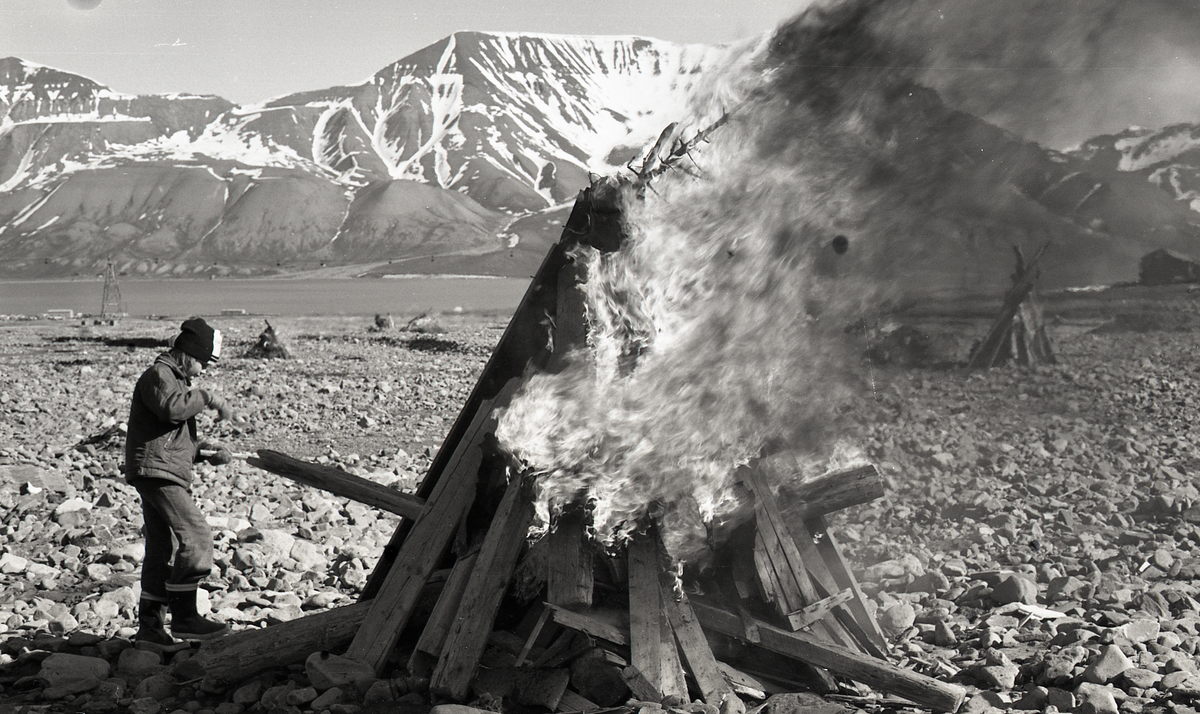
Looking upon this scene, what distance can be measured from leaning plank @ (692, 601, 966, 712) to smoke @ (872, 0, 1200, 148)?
3754 mm

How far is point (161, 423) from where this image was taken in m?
6.93

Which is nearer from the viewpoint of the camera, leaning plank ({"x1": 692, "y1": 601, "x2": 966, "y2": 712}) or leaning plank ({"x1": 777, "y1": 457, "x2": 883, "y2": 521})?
leaning plank ({"x1": 692, "y1": 601, "x2": 966, "y2": 712})

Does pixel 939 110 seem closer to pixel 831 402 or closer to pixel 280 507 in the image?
pixel 831 402

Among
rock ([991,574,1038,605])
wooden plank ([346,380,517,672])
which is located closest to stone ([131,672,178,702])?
wooden plank ([346,380,517,672])

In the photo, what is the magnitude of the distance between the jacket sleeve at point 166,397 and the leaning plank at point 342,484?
0.78 meters

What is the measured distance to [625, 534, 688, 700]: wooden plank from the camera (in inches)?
215

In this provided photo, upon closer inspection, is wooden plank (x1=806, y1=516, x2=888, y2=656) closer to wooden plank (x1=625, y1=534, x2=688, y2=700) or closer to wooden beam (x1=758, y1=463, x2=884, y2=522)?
wooden beam (x1=758, y1=463, x2=884, y2=522)

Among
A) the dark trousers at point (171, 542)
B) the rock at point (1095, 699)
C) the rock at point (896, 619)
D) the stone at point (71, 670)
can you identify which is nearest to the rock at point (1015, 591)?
the rock at point (896, 619)

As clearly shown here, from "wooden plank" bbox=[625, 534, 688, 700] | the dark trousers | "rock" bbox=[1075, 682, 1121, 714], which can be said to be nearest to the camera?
"rock" bbox=[1075, 682, 1121, 714]

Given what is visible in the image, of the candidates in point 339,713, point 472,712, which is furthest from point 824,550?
point 339,713

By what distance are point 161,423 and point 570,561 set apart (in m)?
3.32

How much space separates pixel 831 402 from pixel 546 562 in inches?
101

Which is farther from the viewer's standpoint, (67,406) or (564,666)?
(67,406)

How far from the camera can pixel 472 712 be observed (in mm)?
5246
